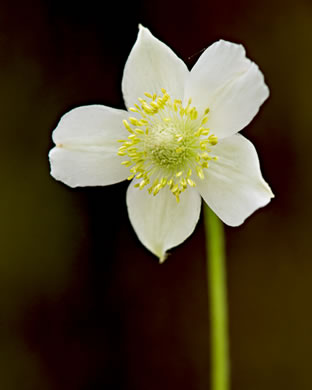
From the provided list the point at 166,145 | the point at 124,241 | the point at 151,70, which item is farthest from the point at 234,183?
the point at 124,241

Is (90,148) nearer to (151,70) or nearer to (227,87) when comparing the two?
(151,70)

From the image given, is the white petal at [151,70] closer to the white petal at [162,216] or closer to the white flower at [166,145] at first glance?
the white flower at [166,145]

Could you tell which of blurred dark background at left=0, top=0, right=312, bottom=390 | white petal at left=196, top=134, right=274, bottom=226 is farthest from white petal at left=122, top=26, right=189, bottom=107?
blurred dark background at left=0, top=0, right=312, bottom=390

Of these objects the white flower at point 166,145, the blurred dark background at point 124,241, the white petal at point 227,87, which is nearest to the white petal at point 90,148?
the white flower at point 166,145

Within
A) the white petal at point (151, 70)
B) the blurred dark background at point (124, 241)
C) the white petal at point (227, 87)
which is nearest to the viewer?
the white petal at point (227, 87)
